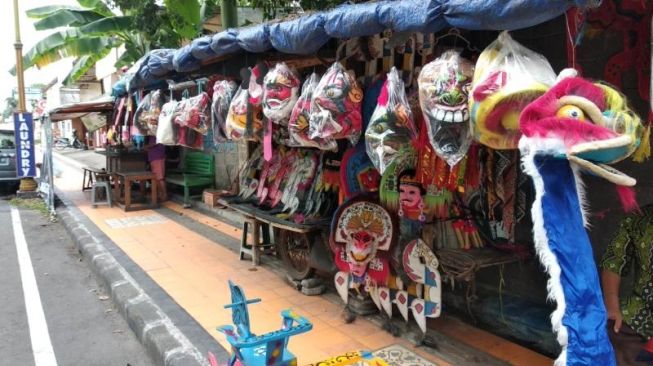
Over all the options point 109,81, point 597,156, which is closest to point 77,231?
point 597,156

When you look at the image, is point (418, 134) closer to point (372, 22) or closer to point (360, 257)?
point (372, 22)

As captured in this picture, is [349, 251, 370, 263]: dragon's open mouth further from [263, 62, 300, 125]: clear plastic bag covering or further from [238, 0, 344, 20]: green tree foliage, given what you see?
[238, 0, 344, 20]: green tree foliage

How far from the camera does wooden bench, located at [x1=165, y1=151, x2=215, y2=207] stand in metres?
10.6

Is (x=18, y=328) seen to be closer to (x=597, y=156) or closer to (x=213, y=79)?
(x=213, y=79)

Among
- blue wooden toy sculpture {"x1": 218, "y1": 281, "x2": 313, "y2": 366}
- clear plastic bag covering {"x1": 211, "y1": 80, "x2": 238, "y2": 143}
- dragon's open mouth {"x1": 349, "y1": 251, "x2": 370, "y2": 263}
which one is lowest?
blue wooden toy sculpture {"x1": 218, "y1": 281, "x2": 313, "y2": 366}

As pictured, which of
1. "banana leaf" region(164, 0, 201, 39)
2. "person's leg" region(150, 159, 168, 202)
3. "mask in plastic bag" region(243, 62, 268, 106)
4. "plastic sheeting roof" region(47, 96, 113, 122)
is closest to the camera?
"mask in plastic bag" region(243, 62, 268, 106)

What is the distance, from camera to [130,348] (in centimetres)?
454

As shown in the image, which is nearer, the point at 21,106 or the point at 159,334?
the point at 159,334

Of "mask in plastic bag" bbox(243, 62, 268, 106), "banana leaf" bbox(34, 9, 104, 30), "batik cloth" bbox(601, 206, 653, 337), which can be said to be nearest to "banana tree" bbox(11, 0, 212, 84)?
"banana leaf" bbox(34, 9, 104, 30)

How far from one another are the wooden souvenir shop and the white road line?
Result: 2.40 meters

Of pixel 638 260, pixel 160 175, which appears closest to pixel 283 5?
pixel 638 260

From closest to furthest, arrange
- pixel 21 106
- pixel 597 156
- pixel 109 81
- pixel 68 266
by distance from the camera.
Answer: pixel 597 156 → pixel 68 266 → pixel 21 106 → pixel 109 81

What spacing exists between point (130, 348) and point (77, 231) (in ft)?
16.0

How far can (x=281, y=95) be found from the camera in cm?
419
